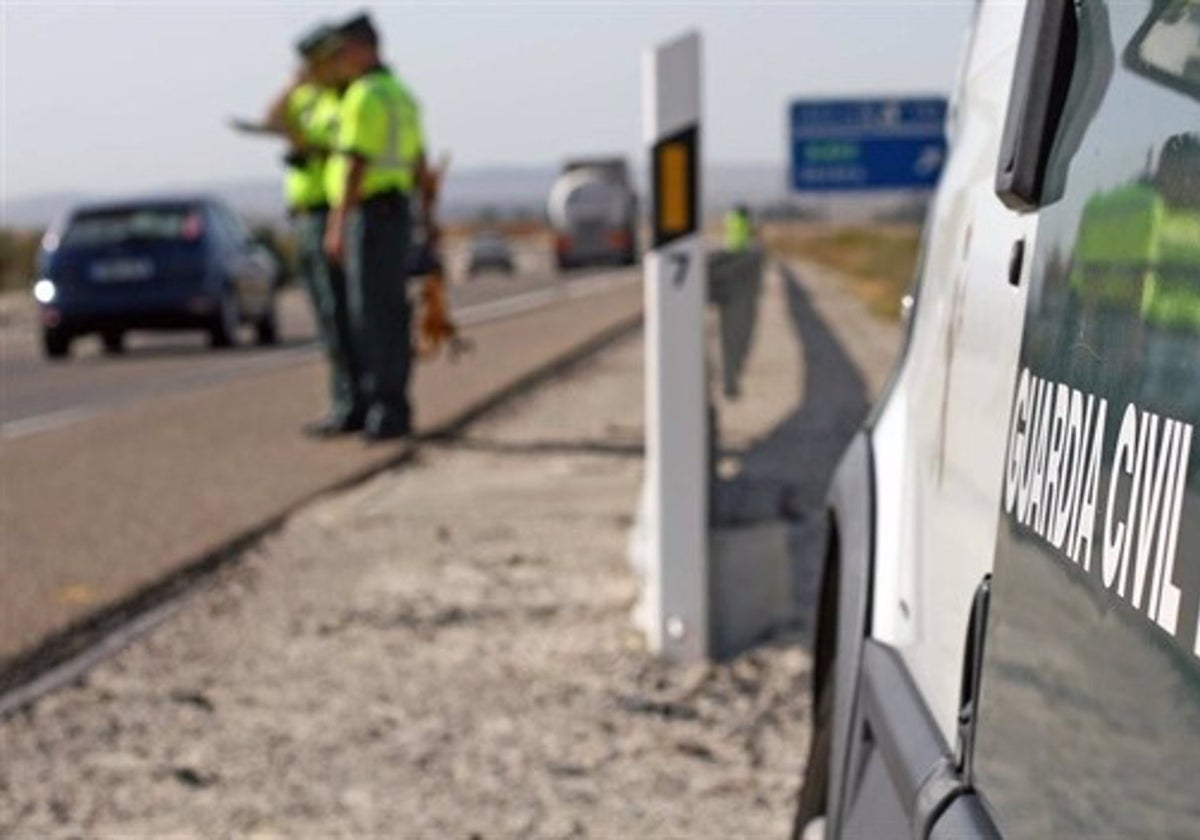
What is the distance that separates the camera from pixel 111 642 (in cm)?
787

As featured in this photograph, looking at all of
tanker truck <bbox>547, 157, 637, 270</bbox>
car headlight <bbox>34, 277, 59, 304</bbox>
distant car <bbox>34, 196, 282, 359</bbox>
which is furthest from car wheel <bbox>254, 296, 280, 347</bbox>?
tanker truck <bbox>547, 157, 637, 270</bbox>

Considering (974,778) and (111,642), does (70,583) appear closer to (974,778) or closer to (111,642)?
(111,642)

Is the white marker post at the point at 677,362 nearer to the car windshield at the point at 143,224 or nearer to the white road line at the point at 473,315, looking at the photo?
the white road line at the point at 473,315

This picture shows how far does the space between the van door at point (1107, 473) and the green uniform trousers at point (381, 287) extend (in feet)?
33.4

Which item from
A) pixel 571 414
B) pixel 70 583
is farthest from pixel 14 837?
pixel 571 414

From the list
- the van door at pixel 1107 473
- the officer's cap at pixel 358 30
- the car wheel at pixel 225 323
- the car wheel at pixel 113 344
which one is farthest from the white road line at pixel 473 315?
the van door at pixel 1107 473

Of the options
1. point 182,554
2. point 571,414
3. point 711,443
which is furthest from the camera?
point 571,414

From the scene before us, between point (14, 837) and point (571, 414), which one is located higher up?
point (14, 837)

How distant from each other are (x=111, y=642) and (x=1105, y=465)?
20.0 feet

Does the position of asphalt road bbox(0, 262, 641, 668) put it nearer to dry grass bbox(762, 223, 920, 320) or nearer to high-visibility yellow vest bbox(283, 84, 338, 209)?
high-visibility yellow vest bbox(283, 84, 338, 209)

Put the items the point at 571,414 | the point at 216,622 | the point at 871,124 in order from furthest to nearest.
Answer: the point at 871,124
the point at 571,414
the point at 216,622

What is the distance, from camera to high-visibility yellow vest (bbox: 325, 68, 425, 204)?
485 inches

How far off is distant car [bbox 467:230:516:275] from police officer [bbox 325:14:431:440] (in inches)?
3002

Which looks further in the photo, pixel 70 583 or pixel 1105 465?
pixel 70 583
